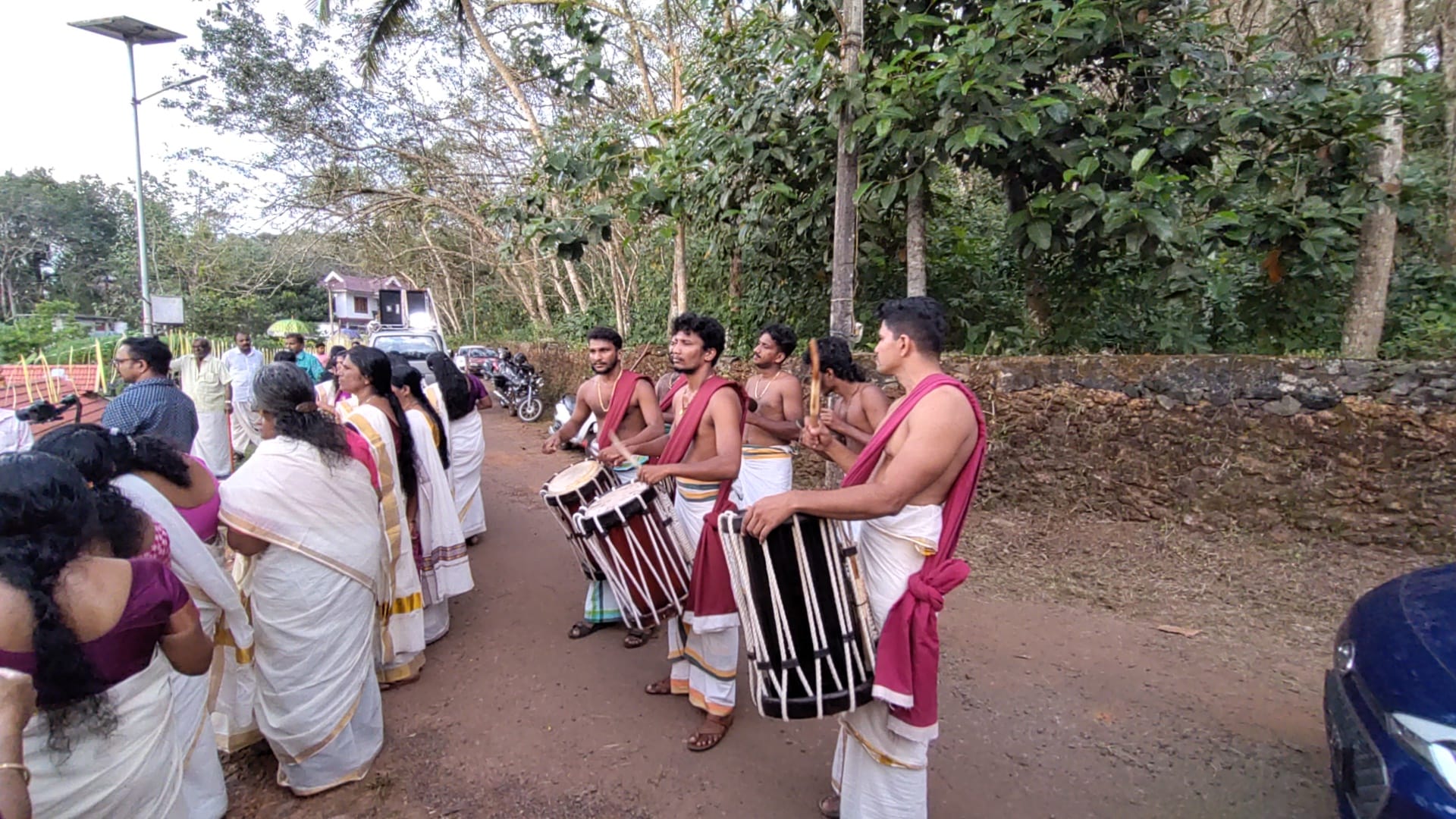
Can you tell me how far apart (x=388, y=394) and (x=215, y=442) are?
485 centimetres

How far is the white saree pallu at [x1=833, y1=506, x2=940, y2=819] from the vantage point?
82.4 inches

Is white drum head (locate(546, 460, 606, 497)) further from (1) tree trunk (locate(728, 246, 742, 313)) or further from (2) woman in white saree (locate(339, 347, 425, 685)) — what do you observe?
(1) tree trunk (locate(728, 246, 742, 313))

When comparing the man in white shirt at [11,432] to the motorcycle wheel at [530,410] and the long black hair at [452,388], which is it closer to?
the long black hair at [452,388]

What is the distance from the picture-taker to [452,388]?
5277 mm

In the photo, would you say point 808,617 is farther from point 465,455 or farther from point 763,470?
point 465,455

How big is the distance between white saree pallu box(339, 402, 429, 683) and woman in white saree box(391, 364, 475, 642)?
46cm

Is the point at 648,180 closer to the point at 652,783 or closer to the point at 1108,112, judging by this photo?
the point at 1108,112

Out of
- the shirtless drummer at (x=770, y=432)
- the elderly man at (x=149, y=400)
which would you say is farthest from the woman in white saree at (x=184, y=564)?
the shirtless drummer at (x=770, y=432)

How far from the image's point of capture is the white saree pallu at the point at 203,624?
6.96 ft

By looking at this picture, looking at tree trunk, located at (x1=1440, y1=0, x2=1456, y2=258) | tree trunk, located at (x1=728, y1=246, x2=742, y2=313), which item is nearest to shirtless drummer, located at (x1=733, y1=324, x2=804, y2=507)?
tree trunk, located at (x1=728, y1=246, x2=742, y2=313)

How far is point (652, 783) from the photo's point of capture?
2.70 m

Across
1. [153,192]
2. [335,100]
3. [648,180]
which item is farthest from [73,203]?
[648,180]

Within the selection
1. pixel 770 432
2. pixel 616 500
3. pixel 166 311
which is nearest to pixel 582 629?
pixel 616 500

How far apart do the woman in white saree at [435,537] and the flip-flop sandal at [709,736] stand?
71.2 inches
